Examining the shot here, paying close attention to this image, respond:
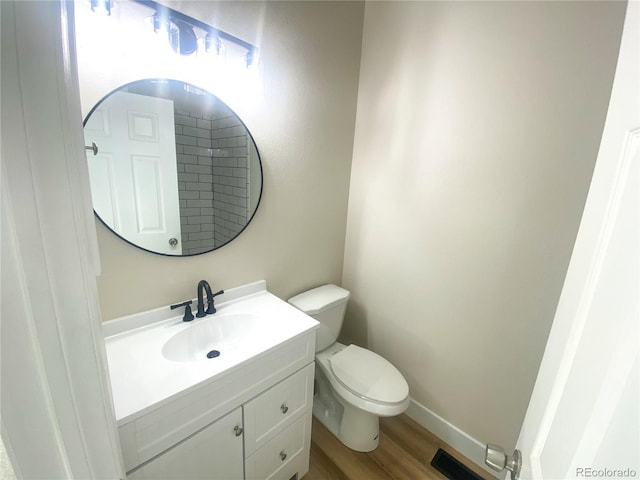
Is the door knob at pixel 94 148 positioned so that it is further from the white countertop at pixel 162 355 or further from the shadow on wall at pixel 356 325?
the shadow on wall at pixel 356 325

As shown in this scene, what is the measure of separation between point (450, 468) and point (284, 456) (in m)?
0.91

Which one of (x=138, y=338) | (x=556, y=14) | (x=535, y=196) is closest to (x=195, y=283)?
(x=138, y=338)

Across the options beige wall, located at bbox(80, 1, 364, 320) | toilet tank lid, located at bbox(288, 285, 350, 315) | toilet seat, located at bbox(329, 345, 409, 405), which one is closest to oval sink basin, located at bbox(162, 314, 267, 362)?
beige wall, located at bbox(80, 1, 364, 320)

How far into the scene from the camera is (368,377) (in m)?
1.45

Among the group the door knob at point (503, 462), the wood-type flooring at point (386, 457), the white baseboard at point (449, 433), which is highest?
the door knob at point (503, 462)

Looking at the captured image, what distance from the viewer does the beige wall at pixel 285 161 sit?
1089mm

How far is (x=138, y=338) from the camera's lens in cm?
107

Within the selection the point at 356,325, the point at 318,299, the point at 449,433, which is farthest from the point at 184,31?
the point at 449,433

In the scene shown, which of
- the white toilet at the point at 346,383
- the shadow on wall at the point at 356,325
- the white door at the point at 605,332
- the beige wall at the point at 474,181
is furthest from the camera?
the shadow on wall at the point at 356,325

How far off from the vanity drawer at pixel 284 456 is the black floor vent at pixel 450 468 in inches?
27.8

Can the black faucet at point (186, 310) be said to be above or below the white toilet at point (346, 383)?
above

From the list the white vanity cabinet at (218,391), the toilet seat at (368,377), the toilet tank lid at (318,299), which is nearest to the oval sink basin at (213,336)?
the white vanity cabinet at (218,391)

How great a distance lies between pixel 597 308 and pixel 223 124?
51.8 inches

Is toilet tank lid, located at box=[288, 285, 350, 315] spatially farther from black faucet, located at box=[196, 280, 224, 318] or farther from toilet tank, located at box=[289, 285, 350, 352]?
black faucet, located at box=[196, 280, 224, 318]
